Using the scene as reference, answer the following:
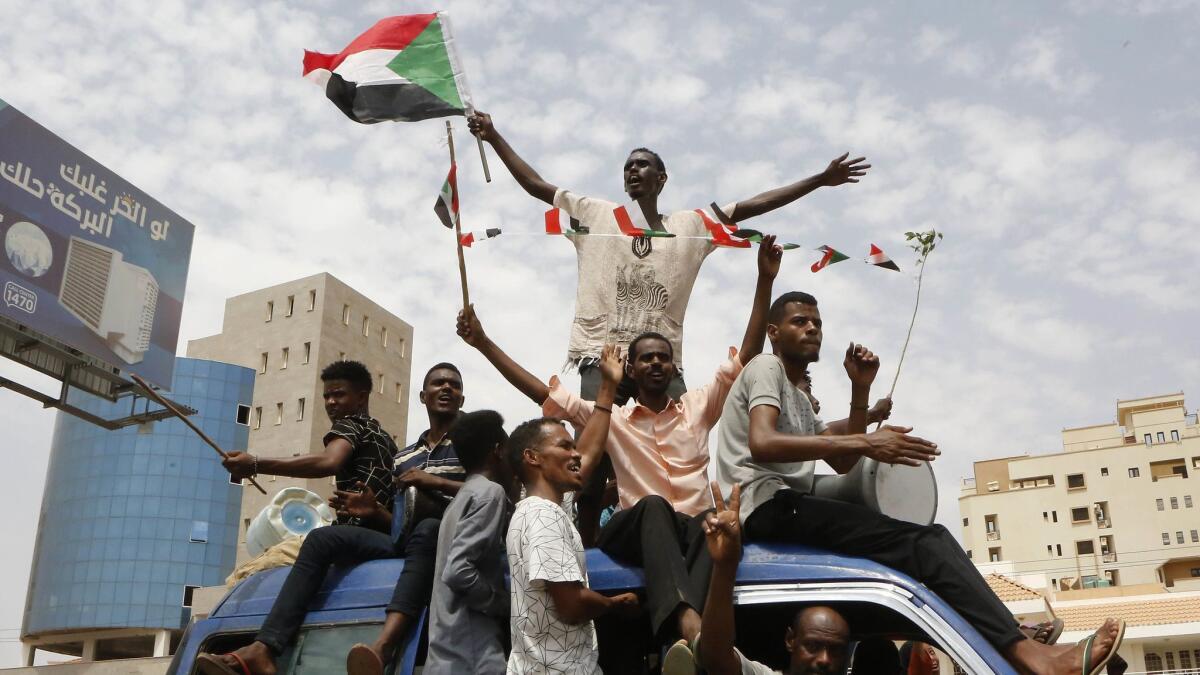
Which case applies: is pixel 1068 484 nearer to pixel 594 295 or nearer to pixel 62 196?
pixel 62 196

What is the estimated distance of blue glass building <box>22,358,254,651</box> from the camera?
63.2 metres

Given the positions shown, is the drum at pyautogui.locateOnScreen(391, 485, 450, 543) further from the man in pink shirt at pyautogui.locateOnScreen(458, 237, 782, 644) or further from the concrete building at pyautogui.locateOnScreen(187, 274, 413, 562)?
the concrete building at pyautogui.locateOnScreen(187, 274, 413, 562)

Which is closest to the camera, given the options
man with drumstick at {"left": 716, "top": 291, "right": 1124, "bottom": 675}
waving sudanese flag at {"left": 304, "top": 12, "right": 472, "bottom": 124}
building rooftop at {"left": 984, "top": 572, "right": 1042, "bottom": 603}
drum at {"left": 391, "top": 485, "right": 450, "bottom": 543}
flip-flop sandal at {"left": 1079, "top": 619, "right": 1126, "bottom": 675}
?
flip-flop sandal at {"left": 1079, "top": 619, "right": 1126, "bottom": 675}

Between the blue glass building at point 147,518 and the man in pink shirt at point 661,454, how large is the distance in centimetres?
6174

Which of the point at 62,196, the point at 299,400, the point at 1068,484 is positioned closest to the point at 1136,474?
the point at 1068,484

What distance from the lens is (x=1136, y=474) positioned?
6988cm

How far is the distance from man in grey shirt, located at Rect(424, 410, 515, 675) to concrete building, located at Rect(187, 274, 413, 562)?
55345 mm

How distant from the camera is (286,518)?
622 cm

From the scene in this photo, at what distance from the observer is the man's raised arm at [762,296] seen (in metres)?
5.40

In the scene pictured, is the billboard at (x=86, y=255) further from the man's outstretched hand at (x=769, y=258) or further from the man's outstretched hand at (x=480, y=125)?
the man's outstretched hand at (x=769, y=258)

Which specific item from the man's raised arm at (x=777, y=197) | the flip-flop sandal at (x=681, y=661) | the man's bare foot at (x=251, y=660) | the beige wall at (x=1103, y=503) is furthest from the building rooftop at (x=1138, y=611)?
the flip-flop sandal at (x=681, y=661)

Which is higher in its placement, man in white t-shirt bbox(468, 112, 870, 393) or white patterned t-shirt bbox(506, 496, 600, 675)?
man in white t-shirt bbox(468, 112, 870, 393)

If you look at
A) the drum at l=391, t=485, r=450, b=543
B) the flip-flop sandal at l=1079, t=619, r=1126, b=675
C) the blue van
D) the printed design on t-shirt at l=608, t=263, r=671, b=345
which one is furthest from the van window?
the flip-flop sandal at l=1079, t=619, r=1126, b=675

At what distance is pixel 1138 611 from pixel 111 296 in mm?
34008
